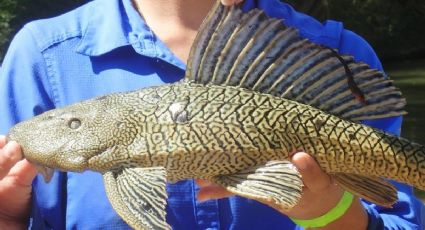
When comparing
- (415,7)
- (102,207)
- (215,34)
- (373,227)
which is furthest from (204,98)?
Answer: (415,7)

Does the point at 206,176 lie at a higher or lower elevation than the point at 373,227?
higher

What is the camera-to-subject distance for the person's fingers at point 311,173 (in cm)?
251

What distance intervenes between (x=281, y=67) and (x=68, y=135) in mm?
698

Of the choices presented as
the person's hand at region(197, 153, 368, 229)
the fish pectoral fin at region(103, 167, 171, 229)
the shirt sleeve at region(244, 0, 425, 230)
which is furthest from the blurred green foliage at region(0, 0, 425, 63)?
the fish pectoral fin at region(103, 167, 171, 229)

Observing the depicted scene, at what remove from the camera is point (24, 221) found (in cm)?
297

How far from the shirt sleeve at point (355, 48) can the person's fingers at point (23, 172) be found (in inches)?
40.6

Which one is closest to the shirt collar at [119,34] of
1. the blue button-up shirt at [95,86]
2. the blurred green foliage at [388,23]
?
the blue button-up shirt at [95,86]

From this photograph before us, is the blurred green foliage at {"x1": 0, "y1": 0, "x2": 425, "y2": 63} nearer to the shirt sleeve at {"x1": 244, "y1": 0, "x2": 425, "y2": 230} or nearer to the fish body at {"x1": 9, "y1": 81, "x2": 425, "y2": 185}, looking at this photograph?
the shirt sleeve at {"x1": 244, "y1": 0, "x2": 425, "y2": 230}

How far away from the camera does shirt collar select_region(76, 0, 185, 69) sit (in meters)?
3.05

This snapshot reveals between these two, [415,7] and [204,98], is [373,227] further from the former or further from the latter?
[415,7]

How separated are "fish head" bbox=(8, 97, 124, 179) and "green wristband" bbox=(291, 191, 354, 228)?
0.71m

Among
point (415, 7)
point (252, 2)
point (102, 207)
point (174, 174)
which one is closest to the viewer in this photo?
point (174, 174)

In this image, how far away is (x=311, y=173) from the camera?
2.54 m

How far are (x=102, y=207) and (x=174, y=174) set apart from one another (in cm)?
55
